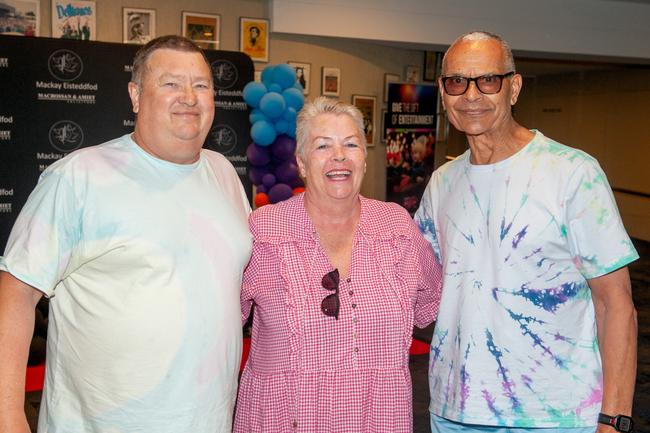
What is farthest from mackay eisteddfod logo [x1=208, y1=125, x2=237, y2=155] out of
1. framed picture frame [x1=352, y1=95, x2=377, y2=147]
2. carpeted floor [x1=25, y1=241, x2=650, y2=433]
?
framed picture frame [x1=352, y1=95, x2=377, y2=147]

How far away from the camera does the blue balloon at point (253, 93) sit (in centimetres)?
498

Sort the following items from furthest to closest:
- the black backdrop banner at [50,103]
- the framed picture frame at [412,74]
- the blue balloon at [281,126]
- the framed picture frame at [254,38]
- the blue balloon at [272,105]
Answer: the framed picture frame at [412,74]
the framed picture frame at [254,38]
the blue balloon at [281,126]
the blue balloon at [272,105]
the black backdrop banner at [50,103]

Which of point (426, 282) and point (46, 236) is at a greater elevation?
point (46, 236)

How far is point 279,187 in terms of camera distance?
521 centimetres

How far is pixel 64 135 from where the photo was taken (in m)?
4.60

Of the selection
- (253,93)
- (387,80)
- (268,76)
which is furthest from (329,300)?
(387,80)

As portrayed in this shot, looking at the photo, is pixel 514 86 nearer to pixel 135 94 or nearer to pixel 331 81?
pixel 135 94

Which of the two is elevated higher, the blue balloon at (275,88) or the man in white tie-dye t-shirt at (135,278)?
the blue balloon at (275,88)

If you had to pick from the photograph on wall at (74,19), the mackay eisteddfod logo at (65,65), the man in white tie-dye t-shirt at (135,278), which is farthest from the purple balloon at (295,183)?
the man in white tie-dye t-shirt at (135,278)

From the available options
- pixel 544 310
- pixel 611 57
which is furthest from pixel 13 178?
pixel 611 57

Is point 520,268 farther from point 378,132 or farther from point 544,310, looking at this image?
point 378,132

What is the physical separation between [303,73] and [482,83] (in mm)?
5749

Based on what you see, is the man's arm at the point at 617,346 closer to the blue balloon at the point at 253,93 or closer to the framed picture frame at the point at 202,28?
the blue balloon at the point at 253,93

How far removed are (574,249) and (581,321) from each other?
222mm
